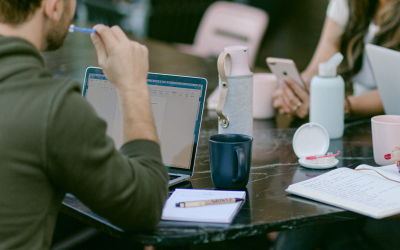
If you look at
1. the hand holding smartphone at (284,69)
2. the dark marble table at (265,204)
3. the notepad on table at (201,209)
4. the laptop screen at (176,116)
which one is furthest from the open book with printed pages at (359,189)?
the hand holding smartphone at (284,69)

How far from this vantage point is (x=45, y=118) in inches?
20.7

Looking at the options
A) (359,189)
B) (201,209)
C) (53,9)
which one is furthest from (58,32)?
(359,189)

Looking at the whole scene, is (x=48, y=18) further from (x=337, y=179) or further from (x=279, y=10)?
(x=279, y=10)

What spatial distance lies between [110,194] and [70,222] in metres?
1.41

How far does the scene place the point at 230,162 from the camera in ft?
2.66

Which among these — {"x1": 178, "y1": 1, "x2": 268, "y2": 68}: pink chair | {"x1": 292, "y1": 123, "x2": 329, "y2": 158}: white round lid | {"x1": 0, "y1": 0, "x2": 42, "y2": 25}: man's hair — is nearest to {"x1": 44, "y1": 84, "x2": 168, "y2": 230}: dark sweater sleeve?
{"x1": 0, "y1": 0, "x2": 42, "y2": 25}: man's hair

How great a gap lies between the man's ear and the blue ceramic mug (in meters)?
0.37

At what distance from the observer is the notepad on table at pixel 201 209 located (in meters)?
0.69

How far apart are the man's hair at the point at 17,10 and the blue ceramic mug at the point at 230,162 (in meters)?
0.40

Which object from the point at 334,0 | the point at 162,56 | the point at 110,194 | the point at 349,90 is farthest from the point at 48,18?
the point at 162,56

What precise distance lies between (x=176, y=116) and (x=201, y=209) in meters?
0.26

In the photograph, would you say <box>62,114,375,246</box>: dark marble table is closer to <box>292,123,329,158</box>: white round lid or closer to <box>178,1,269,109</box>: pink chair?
<box>292,123,329,158</box>: white round lid

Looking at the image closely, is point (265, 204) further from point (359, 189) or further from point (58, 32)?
point (58, 32)

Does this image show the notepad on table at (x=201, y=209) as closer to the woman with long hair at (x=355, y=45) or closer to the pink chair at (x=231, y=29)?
the woman with long hair at (x=355, y=45)
